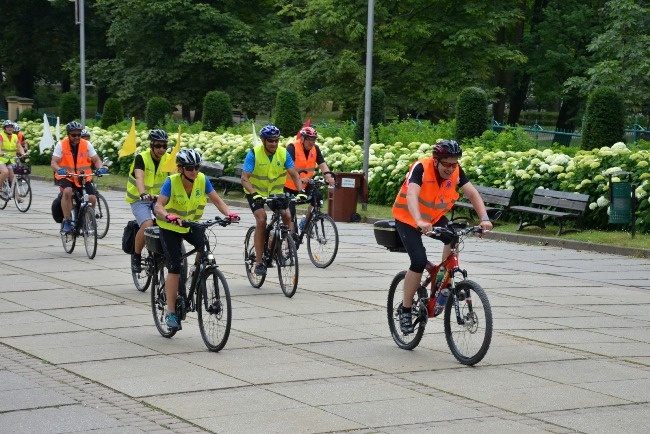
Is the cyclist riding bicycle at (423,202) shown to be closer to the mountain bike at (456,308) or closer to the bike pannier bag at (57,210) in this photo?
the mountain bike at (456,308)

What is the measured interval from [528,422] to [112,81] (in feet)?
159

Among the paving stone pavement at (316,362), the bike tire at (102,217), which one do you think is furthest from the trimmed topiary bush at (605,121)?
the bike tire at (102,217)

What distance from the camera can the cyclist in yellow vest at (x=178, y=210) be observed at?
10.2 metres

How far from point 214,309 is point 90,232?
7.14 metres

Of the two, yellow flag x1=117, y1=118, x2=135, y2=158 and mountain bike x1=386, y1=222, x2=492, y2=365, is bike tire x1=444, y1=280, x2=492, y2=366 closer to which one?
mountain bike x1=386, y1=222, x2=492, y2=365

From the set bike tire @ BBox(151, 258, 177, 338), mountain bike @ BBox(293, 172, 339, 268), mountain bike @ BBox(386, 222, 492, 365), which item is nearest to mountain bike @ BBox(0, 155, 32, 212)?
mountain bike @ BBox(293, 172, 339, 268)

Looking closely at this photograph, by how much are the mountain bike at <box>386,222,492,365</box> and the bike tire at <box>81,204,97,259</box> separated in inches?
283

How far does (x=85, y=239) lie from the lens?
16.6m

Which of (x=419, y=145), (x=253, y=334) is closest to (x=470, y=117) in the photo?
(x=419, y=145)

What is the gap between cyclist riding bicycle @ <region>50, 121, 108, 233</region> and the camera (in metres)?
16.8

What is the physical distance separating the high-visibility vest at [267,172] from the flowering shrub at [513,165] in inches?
314

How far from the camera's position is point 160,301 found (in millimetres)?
10617

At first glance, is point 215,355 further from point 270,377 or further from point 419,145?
point 419,145

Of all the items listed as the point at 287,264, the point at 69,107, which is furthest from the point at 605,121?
the point at 69,107
